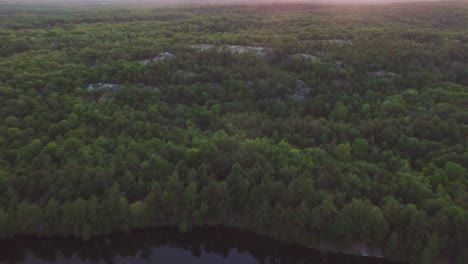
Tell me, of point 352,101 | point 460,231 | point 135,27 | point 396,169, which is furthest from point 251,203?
point 135,27

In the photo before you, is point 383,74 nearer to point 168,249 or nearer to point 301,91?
point 301,91

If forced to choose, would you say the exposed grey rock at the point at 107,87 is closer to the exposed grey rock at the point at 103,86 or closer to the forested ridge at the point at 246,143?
the exposed grey rock at the point at 103,86

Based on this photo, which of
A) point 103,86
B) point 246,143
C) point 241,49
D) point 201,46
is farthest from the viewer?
point 201,46

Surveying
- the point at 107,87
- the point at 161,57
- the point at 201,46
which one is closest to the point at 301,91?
the point at 201,46

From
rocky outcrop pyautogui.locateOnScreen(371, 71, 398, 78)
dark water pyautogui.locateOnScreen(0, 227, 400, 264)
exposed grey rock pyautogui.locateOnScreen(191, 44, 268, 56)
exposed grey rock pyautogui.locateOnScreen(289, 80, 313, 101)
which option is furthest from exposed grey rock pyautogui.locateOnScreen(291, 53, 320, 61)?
dark water pyautogui.locateOnScreen(0, 227, 400, 264)

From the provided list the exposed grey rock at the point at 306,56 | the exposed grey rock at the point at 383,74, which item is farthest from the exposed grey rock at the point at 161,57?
the exposed grey rock at the point at 383,74

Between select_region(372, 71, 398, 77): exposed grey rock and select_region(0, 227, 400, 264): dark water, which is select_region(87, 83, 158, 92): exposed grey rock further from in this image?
select_region(372, 71, 398, 77): exposed grey rock

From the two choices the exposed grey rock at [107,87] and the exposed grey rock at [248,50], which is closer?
the exposed grey rock at [107,87]
